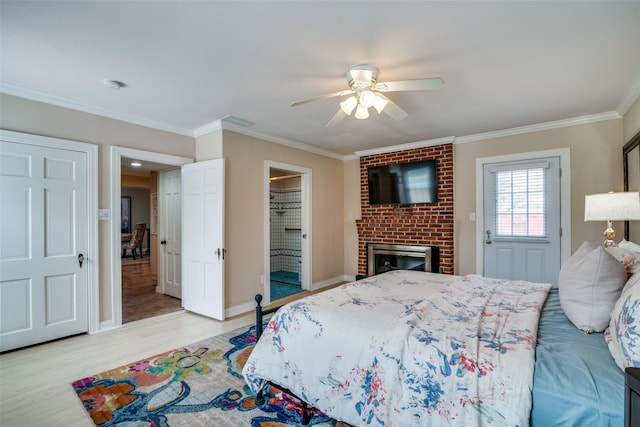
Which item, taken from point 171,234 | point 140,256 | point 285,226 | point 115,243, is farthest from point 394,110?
point 140,256

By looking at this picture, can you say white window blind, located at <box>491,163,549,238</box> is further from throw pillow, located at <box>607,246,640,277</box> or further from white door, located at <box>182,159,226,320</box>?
white door, located at <box>182,159,226,320</box>

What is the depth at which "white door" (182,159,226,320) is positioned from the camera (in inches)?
146

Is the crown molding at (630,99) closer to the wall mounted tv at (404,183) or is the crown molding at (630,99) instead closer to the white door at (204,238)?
the wall mounted tv at (404,183)

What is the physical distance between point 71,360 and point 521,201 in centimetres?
534

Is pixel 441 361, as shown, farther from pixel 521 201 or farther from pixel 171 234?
pixel 171 234

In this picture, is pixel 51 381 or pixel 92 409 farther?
pixel 51 381

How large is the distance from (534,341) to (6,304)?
409 cm

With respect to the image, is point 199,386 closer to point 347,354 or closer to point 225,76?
point 347,354

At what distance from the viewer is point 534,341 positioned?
1374 mm

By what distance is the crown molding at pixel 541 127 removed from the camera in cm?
358

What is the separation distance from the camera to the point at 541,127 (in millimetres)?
3947

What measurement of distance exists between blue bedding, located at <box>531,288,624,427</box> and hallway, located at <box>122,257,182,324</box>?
405 cm

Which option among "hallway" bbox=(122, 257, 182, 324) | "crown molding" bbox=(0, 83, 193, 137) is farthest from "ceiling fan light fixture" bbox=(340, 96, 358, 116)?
"hallway" bbox=(122, 257, 182, 324)

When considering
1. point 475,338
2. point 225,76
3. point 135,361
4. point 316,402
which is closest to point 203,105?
point 225,76
